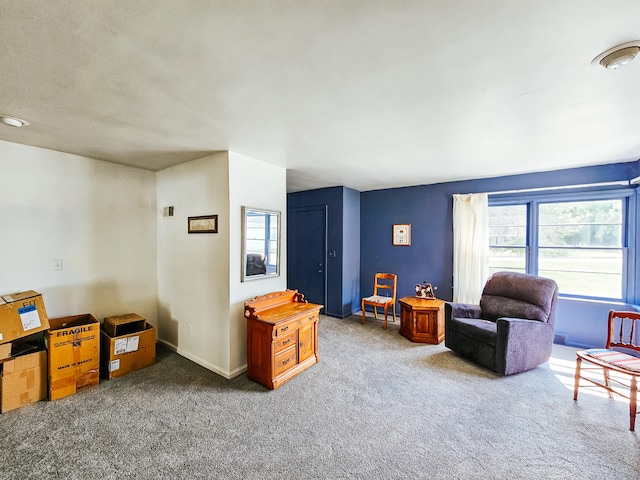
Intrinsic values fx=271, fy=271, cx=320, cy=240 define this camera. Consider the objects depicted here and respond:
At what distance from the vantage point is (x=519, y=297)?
339 cm

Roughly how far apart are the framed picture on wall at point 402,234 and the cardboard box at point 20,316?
15.6 feet

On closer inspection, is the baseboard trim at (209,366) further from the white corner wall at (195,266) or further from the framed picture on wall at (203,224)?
the framed picture on wall at (203,224)

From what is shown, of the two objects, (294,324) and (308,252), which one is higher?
(308,252)

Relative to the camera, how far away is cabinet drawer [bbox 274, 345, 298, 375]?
2697 mm

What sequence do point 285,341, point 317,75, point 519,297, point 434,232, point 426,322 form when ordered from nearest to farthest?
point 317,75, point 285,341, point 519,297, point 426,322, point 434,232

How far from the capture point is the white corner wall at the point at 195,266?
114 inches

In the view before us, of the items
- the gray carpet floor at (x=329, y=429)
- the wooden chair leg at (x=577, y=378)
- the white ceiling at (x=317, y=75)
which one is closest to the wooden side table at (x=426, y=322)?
the gray carpet floor at (x=329, y=429)

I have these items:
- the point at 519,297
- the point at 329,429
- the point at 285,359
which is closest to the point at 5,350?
the point at 285,359

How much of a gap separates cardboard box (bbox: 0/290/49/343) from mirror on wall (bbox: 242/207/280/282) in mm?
1832

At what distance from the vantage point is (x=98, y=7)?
1.05 metres

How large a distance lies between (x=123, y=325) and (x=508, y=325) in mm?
4221

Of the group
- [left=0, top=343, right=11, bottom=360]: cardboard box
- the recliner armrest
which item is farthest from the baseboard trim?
the recliner armrest

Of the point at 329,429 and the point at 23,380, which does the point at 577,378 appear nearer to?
the point at 329,429

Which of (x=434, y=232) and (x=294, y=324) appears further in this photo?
(x=434, y=232)
